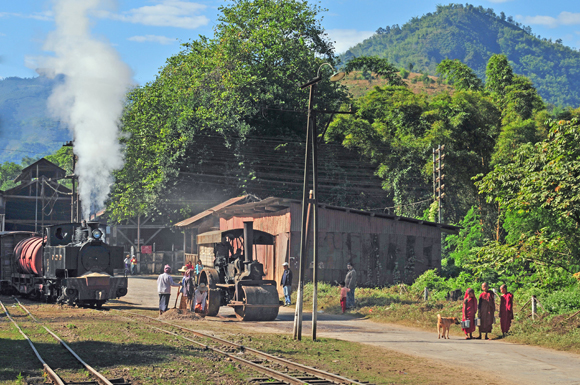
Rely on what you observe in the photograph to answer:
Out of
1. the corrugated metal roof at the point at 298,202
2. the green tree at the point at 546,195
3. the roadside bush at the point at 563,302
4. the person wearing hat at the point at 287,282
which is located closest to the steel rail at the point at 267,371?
the green tree at the point at 546,195

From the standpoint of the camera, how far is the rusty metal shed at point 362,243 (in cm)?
2939

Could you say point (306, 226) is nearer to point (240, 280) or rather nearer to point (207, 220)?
point (240, 280)

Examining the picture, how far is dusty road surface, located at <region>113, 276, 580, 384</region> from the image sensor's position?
1170 cm

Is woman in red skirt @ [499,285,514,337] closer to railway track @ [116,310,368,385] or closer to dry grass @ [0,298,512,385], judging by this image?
dry grass @ [0,298,512,385]

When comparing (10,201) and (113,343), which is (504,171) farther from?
(10,201)

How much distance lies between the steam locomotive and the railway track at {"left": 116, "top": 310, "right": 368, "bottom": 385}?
9721 millimetres

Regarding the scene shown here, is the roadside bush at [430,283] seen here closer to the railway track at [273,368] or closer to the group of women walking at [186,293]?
the group of women walking at [186,293]

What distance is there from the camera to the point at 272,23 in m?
47.3

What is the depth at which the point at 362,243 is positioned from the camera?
29859mm

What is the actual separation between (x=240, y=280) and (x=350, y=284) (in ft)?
15.1

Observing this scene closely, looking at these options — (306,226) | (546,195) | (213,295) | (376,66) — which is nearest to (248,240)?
(213,295)

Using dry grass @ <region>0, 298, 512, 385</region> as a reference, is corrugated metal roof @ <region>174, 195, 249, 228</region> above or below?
above

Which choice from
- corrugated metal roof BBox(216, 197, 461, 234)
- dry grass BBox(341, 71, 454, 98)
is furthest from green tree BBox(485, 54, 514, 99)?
dry grass BBox(341, 71, 454, 98)

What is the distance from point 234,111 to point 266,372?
35.0m
